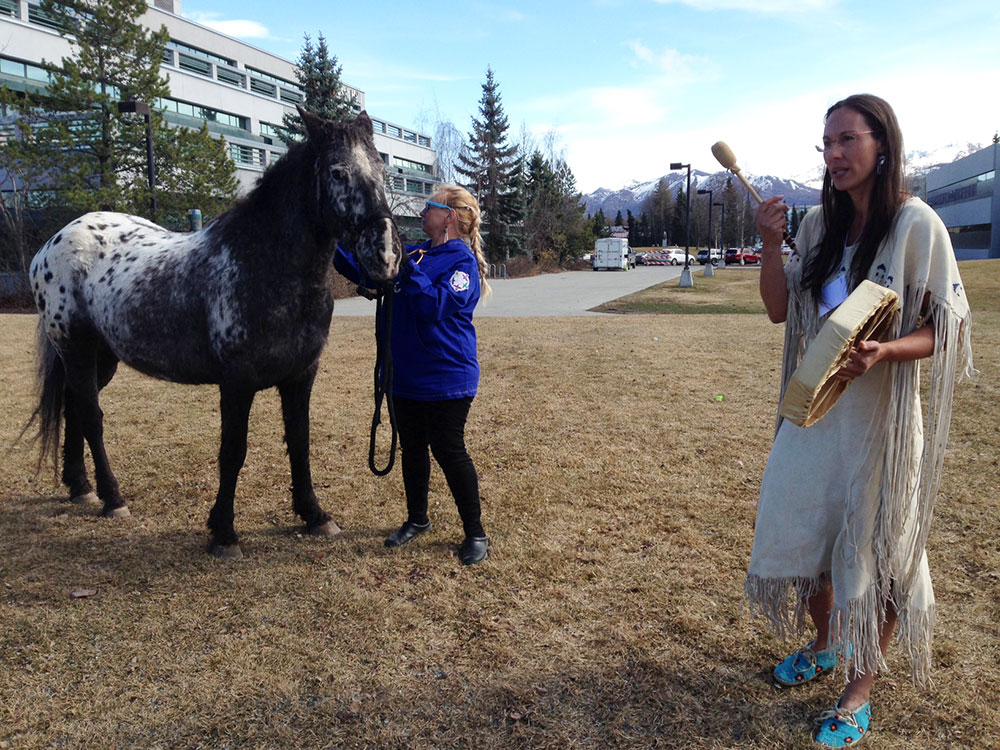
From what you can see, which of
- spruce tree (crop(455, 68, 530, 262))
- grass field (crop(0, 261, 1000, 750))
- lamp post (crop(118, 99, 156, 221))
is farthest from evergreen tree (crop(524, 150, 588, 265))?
grass field (crop(0, 261, 1000, 750))

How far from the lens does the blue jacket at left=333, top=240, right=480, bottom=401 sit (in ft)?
10.9

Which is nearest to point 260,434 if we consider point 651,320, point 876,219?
point 876,219

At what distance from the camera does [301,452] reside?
4.02m

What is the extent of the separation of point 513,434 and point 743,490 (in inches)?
87.3

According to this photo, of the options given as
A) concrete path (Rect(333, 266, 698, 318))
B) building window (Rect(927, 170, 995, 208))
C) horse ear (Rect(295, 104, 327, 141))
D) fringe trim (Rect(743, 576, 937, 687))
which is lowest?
fringe trim (Rect(743, 576, 937, 687))

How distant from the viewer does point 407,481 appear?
393 cm

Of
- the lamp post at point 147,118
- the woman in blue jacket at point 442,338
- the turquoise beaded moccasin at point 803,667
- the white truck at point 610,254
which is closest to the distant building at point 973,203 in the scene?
the white truck at point 610,254

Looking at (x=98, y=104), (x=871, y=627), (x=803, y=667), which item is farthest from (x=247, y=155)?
(x=871, y=627)

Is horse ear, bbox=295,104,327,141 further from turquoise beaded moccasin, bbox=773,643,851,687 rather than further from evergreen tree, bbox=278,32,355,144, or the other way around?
evergreen tree, bbox=278,32,355,144

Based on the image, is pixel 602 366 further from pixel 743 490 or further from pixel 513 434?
pixel 743 490

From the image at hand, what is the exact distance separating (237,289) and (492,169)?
43063 millimetres

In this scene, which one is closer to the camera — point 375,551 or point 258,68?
point 375,551

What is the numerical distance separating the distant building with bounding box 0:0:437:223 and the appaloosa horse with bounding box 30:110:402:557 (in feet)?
85.4

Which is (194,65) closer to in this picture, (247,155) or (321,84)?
(247,155)
